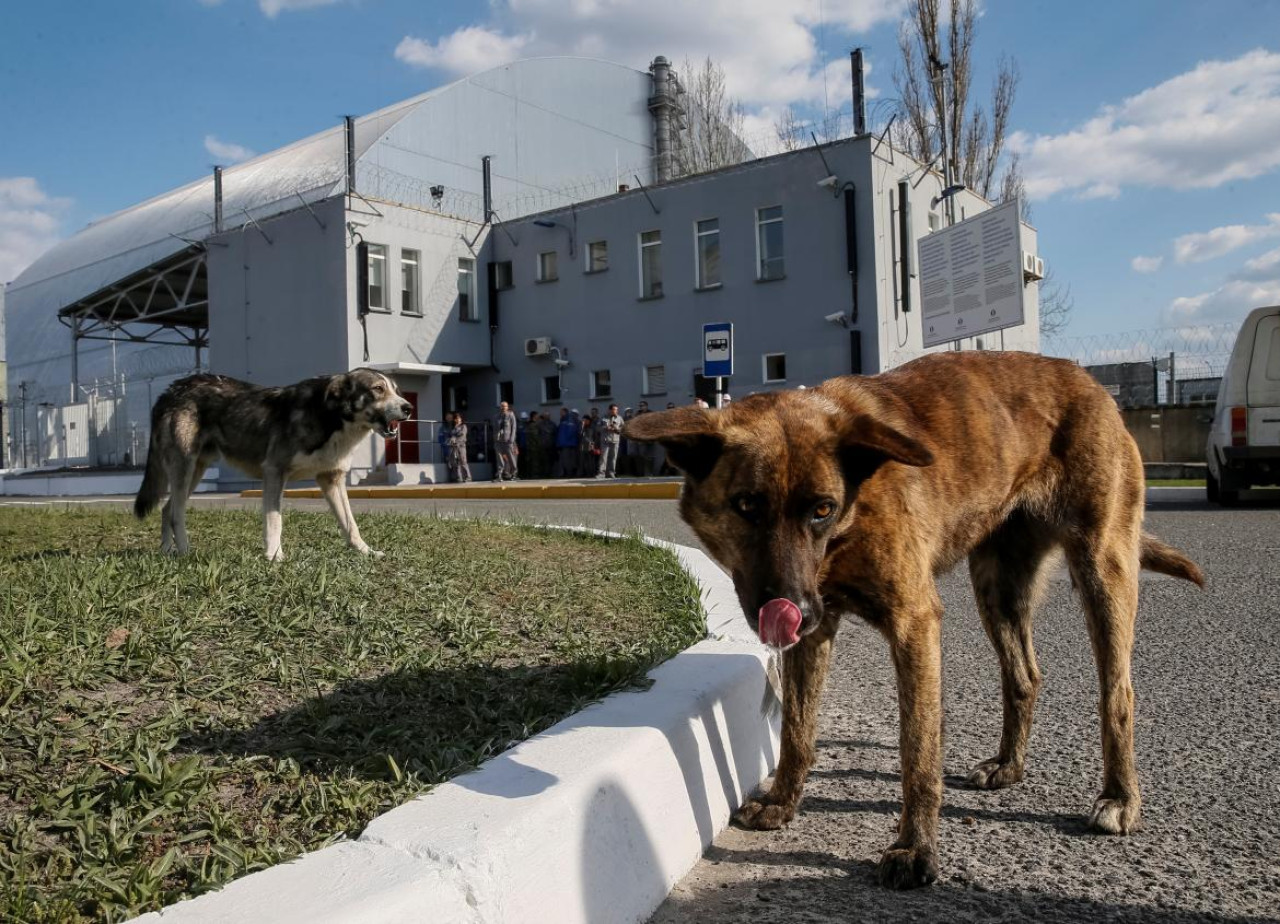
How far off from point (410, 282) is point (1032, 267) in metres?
19.9

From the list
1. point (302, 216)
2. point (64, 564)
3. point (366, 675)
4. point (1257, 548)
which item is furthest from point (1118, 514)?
point (302, 216)

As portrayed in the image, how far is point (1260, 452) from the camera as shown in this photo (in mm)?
12781

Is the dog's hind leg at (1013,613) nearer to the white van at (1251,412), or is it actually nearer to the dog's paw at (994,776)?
the dog's paw at (994,776)

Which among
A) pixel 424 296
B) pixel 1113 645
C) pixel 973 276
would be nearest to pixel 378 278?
pixel 424 296

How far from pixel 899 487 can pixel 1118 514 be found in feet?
3.00

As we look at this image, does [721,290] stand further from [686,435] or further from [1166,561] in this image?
[686,435]

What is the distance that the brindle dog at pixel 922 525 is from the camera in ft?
8.75

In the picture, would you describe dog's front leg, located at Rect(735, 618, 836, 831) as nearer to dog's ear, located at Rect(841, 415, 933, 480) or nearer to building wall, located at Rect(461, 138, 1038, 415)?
dog's ear, located at Rect(841, 415, 933, 480)

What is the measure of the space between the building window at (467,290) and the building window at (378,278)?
104 inches

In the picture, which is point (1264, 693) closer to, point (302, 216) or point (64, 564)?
point (64, 564)

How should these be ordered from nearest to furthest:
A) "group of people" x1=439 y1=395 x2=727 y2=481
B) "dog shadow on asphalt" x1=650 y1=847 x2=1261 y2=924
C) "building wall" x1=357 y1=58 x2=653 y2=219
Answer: "dog shadow on asphalt" x1=650 y1=847 x2=1261 y2=924, "group of people" x1=439 y1=395 x2=727 y2=481, "building wall" x1=357 y1=58 x2=653 y2=219

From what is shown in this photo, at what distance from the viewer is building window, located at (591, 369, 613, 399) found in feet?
99.3

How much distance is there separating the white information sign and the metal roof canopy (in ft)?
78.7

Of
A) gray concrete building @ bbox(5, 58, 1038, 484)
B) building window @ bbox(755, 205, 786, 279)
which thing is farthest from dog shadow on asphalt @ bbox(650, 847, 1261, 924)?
building window @ bbox(755, 205, 786, 279)
